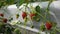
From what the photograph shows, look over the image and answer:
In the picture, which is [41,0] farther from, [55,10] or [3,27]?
[3,27]

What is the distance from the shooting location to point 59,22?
2.27 feet

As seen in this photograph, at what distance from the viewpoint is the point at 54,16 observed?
690 mm

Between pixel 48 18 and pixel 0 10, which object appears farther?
pixel 0 10

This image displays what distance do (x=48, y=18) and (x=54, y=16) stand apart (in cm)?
4

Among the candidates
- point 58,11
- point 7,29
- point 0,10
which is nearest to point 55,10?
point 58,11

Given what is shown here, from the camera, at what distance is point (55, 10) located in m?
0.69

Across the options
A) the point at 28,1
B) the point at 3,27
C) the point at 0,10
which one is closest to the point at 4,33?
the point at 3,27

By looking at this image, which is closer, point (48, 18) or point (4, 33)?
point (48, 18)

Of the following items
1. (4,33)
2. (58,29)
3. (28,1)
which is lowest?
(4,33)

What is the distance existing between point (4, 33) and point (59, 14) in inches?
25.5

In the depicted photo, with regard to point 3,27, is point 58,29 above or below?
above

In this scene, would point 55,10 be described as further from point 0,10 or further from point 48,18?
point 0,10

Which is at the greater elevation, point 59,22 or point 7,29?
point 59,22

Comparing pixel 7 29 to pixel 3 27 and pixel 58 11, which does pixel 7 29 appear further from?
pixel 58 11
